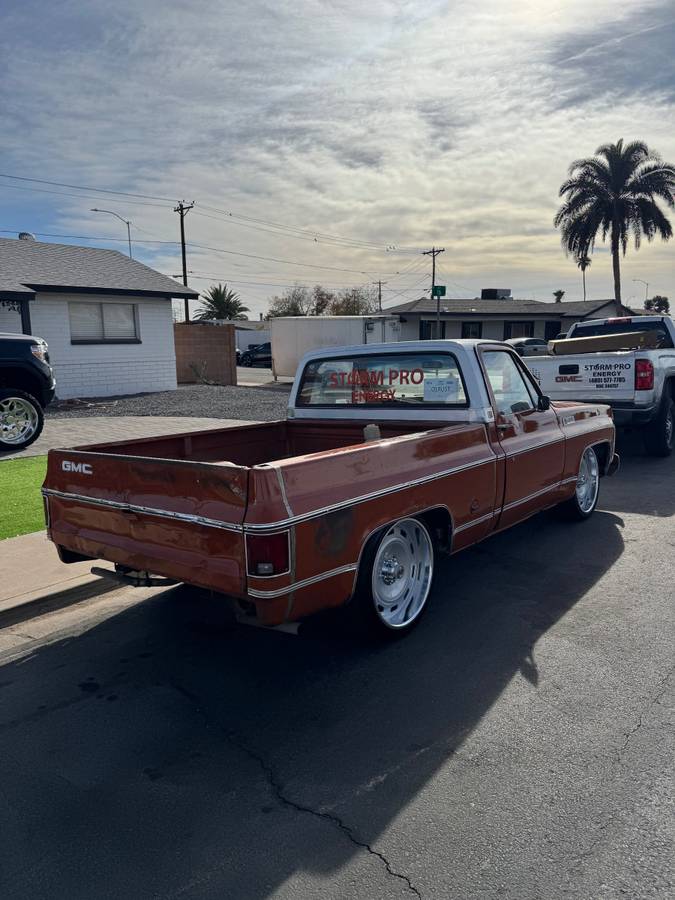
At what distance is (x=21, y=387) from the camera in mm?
10625

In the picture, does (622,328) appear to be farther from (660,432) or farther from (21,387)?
(21,387)

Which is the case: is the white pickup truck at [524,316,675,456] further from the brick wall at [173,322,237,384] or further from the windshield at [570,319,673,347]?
the brick wall at [173,322,237,384]

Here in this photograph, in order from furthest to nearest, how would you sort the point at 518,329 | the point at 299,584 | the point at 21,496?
the point at 518,329 < the point at 21,496 < the point at 299,584

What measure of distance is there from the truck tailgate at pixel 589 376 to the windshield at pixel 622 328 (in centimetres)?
225

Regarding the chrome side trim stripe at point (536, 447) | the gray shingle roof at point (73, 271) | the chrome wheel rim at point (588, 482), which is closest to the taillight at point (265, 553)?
the chrome side trim stripe at point (536, 447)

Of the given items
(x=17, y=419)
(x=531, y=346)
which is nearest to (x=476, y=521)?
(x=17, y=419)

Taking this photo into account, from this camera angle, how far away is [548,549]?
6062 millimetres

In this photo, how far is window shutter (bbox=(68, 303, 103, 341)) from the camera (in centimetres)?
1838

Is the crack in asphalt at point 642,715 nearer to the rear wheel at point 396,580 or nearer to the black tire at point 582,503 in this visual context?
the rear wheel at point 396,580

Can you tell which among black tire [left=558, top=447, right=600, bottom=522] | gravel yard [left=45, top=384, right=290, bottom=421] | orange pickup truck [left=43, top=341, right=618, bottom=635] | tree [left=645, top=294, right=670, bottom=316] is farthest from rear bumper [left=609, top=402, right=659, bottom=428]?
tree [left=645, top=294, right=670, bottom=316]

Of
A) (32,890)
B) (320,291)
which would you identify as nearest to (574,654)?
(32,890)

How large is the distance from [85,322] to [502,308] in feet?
111

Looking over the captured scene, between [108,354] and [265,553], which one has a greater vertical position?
[108,354]

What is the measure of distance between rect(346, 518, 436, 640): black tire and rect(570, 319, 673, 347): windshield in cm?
860
